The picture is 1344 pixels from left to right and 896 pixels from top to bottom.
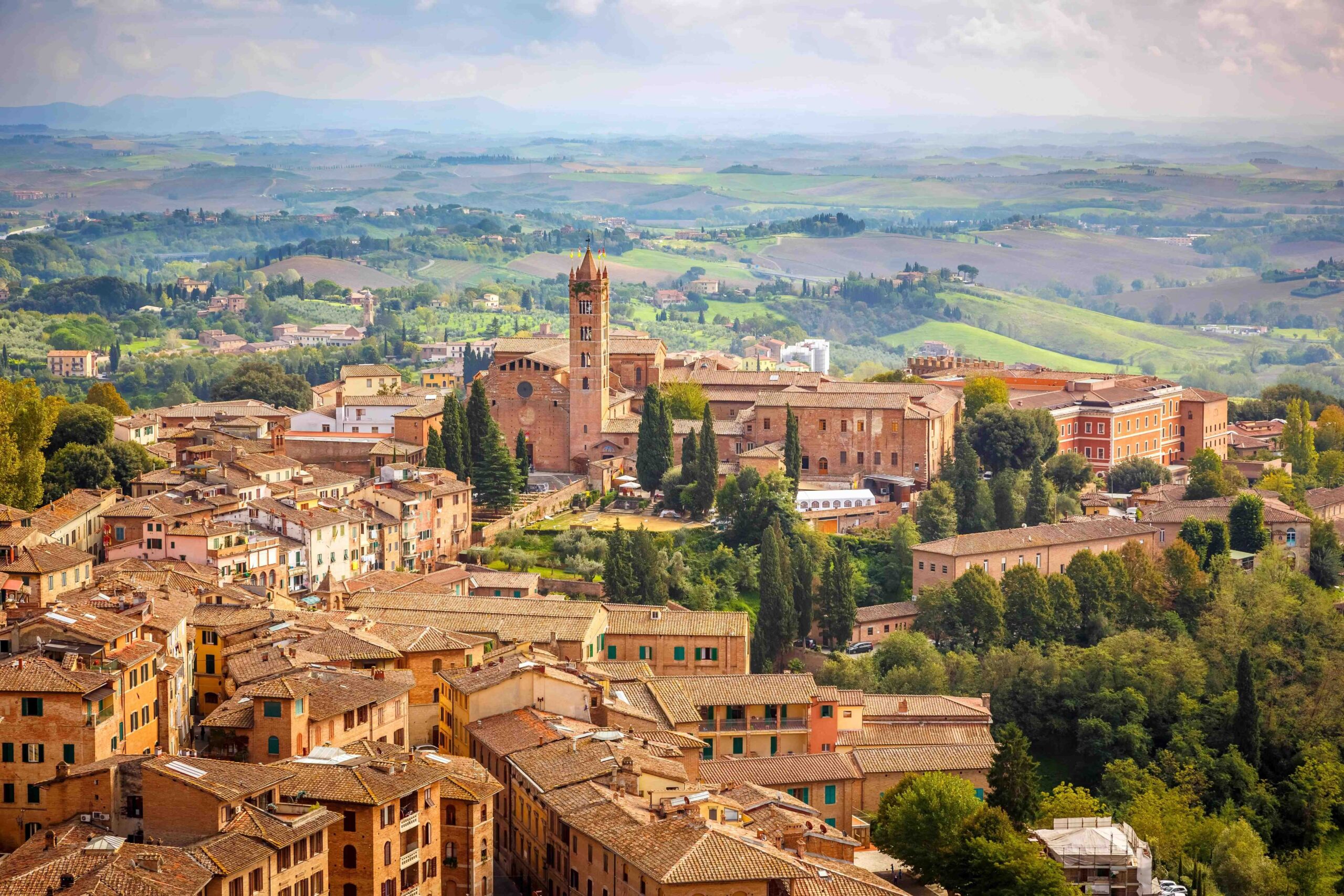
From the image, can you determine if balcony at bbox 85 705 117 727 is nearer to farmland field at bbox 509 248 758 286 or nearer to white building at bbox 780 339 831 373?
white building at bbox 780 339 831 373

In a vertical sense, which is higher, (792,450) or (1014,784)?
(792,450)

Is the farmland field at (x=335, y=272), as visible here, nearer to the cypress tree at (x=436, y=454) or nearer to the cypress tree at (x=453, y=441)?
the cypress tree at (x=453, y=441)

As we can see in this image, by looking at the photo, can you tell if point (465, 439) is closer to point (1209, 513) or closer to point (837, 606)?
point (837, 606)

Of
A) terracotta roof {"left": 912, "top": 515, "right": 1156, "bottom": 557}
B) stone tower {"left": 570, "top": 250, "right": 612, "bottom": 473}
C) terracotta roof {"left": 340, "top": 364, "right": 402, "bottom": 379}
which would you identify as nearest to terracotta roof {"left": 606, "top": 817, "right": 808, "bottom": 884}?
terracotta roof {"left": 912, "top": 515, "right": 1156, "bottom": 557}

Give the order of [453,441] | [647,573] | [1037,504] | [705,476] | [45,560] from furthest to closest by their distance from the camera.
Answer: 1. [1037,504]
2. [705,476]
3. [453,441]
4. [647,573]
5. [45,560]

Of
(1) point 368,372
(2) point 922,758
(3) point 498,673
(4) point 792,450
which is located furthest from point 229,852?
(1) point 368,372

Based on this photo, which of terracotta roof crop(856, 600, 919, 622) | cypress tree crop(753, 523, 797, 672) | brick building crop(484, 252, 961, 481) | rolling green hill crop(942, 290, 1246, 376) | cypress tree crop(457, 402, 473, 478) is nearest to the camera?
cypress tree crop(753, 523, 797, 672)

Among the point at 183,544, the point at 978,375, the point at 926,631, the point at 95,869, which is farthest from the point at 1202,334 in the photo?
the point at 95,869
